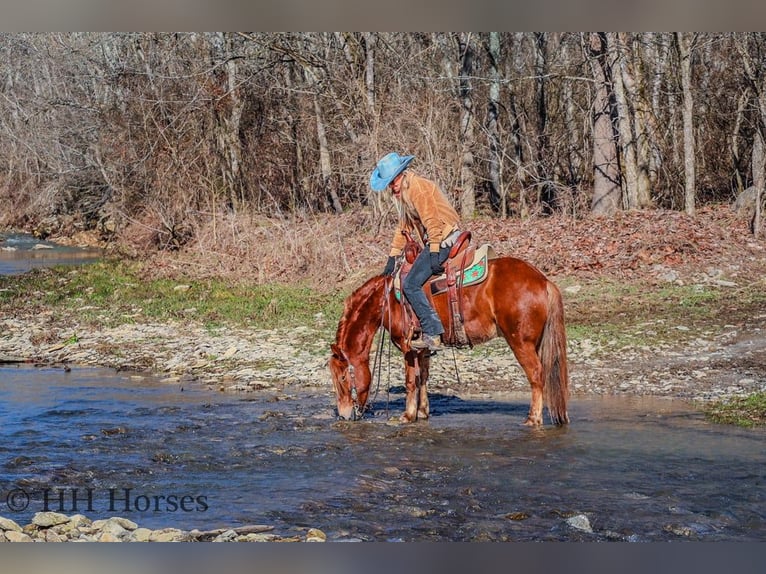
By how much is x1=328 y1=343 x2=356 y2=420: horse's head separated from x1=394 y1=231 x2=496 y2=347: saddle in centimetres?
82

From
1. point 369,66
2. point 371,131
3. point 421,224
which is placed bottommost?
point 421,224

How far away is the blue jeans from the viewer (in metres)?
9.73

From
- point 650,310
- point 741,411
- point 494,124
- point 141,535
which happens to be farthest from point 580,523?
point 494,124

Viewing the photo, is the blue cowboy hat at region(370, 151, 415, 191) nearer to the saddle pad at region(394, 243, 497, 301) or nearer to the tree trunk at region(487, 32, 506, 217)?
the saddle pad at region(394, 243, 497, 301)

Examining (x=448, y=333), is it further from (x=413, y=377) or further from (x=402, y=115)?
(x=402, y=115)

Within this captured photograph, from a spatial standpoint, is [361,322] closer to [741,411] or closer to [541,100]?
[741,411]

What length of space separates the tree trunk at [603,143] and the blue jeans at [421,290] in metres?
14.1

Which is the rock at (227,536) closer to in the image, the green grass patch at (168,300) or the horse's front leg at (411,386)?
the horse's front leg at (411,386)

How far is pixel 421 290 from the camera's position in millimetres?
9773

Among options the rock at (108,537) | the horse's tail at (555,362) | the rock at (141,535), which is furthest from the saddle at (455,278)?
the rock at (108,537)

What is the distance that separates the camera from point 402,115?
2217cm

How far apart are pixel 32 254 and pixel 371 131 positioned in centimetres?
1407

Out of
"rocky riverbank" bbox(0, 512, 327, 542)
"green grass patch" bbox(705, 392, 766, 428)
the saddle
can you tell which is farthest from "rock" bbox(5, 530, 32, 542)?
"green grass patch" bbox(705, 392, 766, 428)

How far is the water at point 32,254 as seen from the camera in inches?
1058
